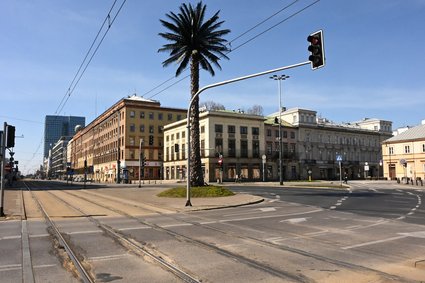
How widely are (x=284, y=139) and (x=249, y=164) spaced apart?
1237 cm

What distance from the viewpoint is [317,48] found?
14.9 metres

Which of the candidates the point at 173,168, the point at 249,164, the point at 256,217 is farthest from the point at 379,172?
the point at 256,217

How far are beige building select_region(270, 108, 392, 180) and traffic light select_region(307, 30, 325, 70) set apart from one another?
7125 cm

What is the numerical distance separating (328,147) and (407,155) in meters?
23.9

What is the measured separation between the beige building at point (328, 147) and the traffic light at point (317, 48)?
71254 millimetres

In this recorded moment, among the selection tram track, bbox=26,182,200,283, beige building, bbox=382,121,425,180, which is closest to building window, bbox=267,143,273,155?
beige building, bbox=382,121,425,180

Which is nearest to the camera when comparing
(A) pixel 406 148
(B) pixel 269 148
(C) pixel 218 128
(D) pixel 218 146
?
(A) pixel 406 148

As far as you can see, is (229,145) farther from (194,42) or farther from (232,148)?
(194,42)

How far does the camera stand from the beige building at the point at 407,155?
237 ft

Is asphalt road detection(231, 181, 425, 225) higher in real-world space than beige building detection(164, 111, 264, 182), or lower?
lower

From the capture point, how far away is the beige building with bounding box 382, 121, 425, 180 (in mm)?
72125

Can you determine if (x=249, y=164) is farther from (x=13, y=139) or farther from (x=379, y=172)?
(x=13, y=139)

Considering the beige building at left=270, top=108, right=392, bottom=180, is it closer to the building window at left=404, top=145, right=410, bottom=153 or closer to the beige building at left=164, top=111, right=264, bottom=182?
the beige building at left=164, top=111, right=264, bottom=182

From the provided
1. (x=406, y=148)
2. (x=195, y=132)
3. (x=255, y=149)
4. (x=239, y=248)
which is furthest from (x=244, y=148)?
(x=239, y=248)
